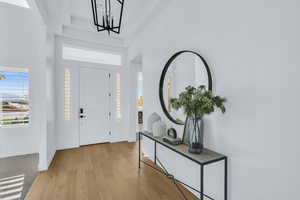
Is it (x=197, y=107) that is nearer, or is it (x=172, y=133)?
(x=197, y=107)

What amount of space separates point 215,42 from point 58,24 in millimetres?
3309

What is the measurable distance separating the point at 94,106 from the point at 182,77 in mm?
2758

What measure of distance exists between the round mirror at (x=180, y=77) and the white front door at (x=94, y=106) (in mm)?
2142

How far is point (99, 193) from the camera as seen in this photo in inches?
72.6

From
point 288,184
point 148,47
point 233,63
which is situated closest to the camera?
point 288,184

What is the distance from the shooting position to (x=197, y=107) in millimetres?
1399

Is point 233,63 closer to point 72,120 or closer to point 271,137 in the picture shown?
point 271,137

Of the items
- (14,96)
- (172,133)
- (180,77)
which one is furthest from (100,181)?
(14,96)

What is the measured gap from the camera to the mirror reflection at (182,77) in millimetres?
1688

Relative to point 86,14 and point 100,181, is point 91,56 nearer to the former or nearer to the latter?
point 86,14

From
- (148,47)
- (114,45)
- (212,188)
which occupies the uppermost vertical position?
(114,45)

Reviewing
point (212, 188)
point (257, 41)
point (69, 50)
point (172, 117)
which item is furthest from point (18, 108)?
point (257, 41)

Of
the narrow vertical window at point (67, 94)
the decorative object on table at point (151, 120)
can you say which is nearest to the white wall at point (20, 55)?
the narrow vertical window at point (67, 94)

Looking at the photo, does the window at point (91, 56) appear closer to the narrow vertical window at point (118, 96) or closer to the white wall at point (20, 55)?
the narrow vertical window at point (118, 96)
